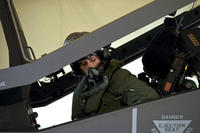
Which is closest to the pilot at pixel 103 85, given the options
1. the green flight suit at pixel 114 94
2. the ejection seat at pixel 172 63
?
the green flight suit at pixel 114 94

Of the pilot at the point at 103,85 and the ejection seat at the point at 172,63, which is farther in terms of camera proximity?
the ejection seat at the point at 172,63

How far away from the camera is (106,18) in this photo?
4.93 ft

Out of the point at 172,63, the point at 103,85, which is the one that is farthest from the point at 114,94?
the point at 172,63

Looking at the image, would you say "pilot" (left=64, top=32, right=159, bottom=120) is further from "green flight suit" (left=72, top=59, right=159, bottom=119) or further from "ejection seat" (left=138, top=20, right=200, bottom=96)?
"ejection seat" (left=138, top=20, right=200, bottom=96)

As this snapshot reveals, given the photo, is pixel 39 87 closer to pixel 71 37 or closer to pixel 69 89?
pixel 69 89

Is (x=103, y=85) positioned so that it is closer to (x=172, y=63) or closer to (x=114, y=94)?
(x=114, y=94)

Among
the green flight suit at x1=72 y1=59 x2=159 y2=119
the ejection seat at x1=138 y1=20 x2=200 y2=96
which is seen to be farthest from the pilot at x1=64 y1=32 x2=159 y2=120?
the ejection seat at x1=138 y1=20 x2=200 y2=96

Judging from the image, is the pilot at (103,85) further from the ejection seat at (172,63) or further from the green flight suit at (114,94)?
the ejection seat at (172,63)

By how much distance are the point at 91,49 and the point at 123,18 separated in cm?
16

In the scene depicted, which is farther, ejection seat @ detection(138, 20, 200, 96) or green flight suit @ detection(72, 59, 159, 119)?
ejection seat @ detection(138, 20, 200, 96)

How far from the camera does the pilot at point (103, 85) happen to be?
4.79 ft

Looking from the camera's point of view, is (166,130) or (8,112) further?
(8,112)

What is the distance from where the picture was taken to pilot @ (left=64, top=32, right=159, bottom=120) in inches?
57.4

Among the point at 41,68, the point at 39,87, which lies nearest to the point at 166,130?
the point at 41,68
